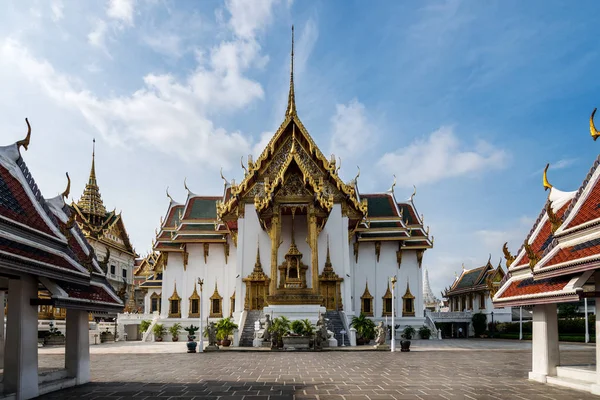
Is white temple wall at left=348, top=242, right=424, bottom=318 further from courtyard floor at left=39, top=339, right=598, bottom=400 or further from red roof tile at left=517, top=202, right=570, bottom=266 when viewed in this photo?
red roof tile at left=517, top=202, right=570, bottom=266

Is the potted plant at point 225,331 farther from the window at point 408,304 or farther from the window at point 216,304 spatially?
the window at point 408,304

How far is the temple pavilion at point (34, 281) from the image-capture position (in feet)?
24.2

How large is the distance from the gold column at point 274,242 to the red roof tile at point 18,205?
48.9 feet

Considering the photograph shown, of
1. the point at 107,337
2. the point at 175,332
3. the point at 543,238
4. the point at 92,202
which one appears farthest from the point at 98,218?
the point at 543,238

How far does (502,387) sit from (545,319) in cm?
145

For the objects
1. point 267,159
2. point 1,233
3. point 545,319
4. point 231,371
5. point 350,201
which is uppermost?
point 267,159

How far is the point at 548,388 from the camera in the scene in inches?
340

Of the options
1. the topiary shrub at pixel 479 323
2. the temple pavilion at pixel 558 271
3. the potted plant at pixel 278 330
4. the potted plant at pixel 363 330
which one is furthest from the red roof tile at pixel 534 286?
the topiary shrub at pixel 479 323

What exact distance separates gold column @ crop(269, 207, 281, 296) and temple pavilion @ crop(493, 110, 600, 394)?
13547mm

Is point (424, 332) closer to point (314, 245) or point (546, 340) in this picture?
point (314, 245)

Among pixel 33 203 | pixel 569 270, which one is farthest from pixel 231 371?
pixel 569 270

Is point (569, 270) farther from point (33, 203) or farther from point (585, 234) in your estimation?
point (33, 203)

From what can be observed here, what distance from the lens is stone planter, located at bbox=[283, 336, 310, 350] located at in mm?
18422

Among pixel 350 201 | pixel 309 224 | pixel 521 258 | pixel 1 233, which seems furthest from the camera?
pixel 350 201
